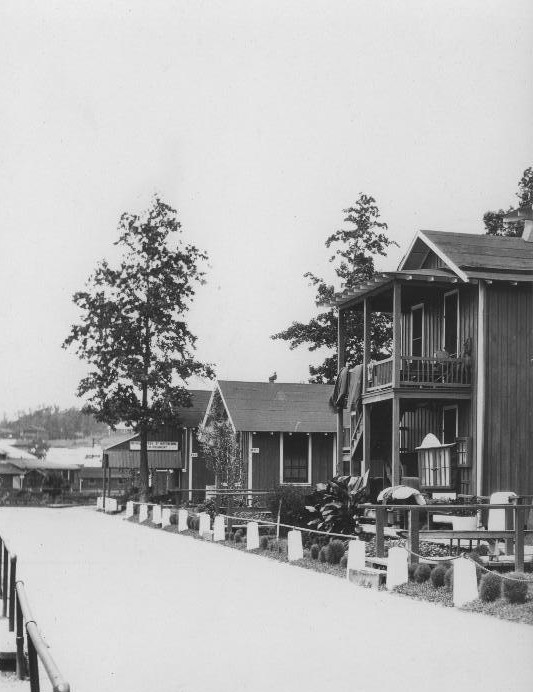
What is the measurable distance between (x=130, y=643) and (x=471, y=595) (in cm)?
454

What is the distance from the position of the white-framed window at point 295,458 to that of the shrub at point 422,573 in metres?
31.0

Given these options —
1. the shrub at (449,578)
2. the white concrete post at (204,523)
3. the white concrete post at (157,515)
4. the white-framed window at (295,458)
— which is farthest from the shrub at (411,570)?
the white-framed window at (295,458)

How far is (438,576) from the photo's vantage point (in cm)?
1512

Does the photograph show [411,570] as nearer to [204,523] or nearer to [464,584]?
[464,584]

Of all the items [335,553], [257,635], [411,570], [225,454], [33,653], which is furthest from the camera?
[225,454]

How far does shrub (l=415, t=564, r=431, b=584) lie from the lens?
51.4 ft

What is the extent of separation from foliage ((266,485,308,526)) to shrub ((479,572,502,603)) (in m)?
11.8

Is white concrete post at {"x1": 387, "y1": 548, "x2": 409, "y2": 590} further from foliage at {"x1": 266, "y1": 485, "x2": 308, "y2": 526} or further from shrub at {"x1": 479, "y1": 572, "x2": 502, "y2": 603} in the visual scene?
foliage at {"x1": 266, "y1": 485, "x2": 308, "y2": 526}

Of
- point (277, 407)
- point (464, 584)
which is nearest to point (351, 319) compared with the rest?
point (277, 407)

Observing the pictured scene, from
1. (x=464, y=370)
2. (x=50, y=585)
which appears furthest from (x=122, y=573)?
(x=464, y=370)

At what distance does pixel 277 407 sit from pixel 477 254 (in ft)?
70.8

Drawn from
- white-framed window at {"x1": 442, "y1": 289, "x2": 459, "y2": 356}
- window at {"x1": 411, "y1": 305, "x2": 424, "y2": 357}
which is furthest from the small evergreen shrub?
window at {"x1": 411, "y1": 305, "x2": 424, "y2": 357}

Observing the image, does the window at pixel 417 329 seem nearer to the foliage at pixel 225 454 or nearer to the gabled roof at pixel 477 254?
the gabled roof at pixel 477 254


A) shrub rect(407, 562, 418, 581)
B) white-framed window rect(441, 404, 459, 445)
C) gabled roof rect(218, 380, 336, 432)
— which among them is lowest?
shrub rect(407, 562, 418, 581)
